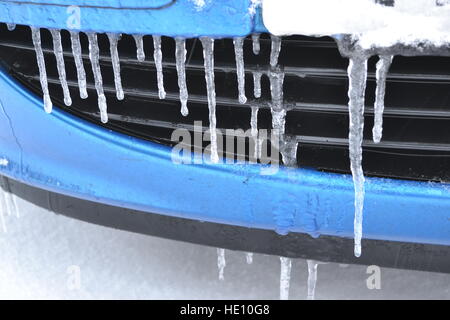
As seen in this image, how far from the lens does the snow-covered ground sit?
1822mm

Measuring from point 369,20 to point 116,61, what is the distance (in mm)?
557

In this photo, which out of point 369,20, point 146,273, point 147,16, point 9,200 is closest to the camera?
point 369,20

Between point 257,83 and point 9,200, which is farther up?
point 257,83

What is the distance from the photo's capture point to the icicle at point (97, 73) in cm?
135

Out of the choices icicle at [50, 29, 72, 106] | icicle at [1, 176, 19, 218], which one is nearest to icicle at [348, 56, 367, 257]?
icicle at [50, 29, 72, 106]

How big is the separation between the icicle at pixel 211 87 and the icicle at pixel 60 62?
34 centimetres

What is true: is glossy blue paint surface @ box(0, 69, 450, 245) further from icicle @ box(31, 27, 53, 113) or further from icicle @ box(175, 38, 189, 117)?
icicle @ box(175, 38, 189, 117)

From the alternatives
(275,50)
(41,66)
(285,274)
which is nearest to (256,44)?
(275,50)

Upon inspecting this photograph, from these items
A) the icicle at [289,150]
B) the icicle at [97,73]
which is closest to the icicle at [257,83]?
the icicle at [289,150]

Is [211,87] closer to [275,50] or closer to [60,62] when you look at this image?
[275,50]

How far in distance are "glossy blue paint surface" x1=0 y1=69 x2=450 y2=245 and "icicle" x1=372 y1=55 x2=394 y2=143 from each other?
15 centimetres

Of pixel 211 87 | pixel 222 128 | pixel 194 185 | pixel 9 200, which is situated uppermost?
pixel 211 87

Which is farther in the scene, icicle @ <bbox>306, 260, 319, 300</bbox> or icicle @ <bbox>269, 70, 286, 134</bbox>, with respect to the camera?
icicle @ <bbox>306, 260, 319, 300</bbox>

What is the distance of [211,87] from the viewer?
1.31 m
